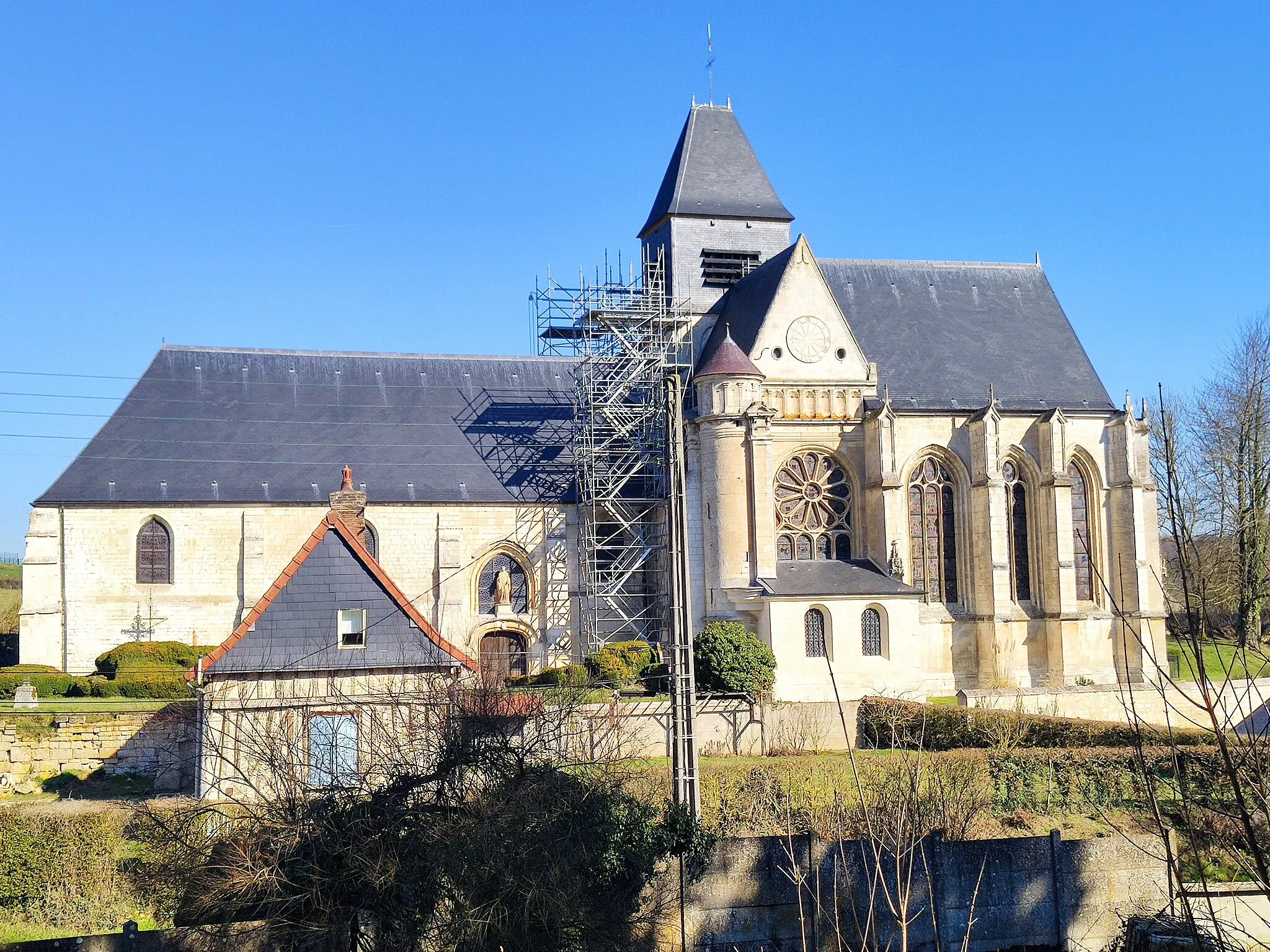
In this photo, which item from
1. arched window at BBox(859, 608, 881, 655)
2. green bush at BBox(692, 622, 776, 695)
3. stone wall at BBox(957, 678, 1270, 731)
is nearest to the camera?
stone wall at BBox(957, 678, 1270, 731)

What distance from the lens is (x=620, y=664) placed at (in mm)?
26031

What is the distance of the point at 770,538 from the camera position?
2783 centimetres

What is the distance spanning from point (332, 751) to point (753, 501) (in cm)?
1700

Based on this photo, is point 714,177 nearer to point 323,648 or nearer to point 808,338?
point 808,338

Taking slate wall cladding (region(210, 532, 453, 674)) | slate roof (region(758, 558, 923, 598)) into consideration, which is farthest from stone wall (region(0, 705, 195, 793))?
slate roof (region(758, 558, 923, 598))

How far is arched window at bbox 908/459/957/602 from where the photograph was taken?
100 ft

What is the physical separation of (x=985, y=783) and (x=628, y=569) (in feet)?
44.8

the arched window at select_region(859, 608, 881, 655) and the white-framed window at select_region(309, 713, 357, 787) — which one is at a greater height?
the arched window at select_region(859, 608, 881, 655)

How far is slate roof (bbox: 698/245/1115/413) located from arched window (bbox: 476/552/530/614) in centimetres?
731

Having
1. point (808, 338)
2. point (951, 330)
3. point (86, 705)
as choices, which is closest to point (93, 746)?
point (86, 705)

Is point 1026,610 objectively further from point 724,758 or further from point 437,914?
point 437,914

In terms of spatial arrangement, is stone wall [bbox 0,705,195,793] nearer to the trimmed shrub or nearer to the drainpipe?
the trimmed shrub

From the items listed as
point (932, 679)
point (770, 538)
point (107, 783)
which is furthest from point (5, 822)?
point (932, 679)

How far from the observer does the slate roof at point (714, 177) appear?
1435 inches
